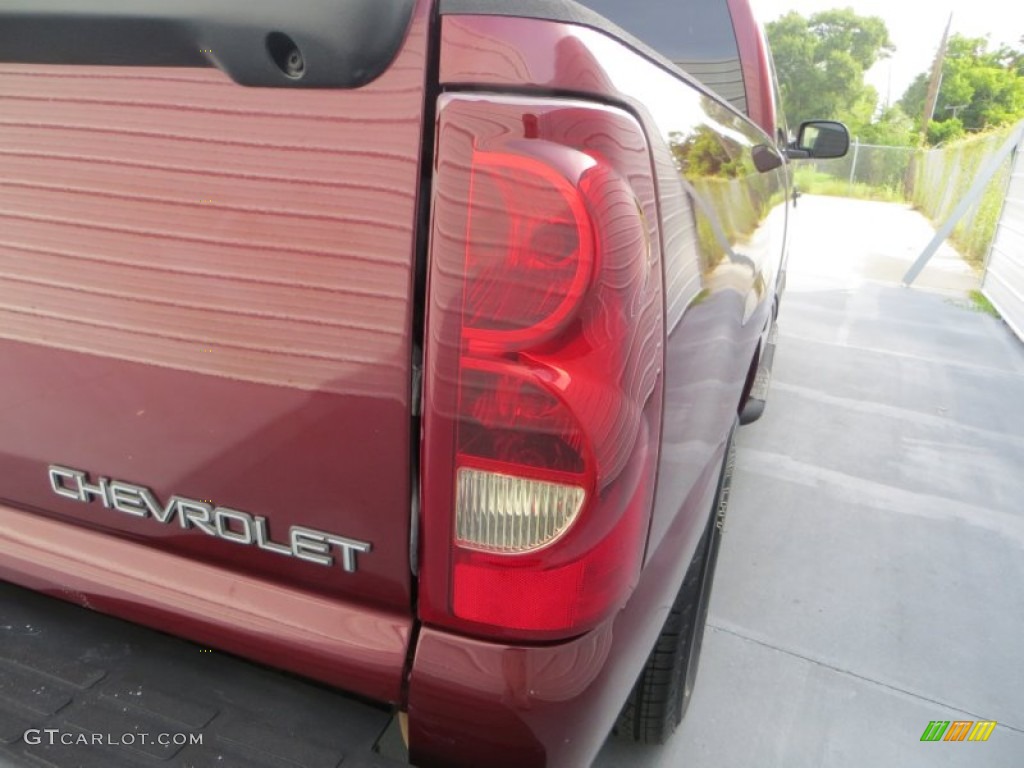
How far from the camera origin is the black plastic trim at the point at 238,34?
86 centimetres

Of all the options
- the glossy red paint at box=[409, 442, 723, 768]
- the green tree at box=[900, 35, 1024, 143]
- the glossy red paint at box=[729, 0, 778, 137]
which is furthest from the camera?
the green tree at box=[900, 35, 1024, 143]

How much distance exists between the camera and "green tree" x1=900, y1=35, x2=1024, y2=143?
42.0m

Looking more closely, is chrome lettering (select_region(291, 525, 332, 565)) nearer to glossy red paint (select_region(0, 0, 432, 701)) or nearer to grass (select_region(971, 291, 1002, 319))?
glossy red paint (select_region(0, 0, 432, 701))

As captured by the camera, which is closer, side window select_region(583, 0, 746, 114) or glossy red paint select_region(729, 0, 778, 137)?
side window select_region(583, 0, 746, 114)

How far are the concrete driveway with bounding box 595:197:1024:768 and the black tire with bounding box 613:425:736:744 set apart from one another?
15cm

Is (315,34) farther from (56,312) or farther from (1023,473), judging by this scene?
(1023,473)

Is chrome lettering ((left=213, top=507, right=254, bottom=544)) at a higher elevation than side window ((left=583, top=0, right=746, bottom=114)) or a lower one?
lower

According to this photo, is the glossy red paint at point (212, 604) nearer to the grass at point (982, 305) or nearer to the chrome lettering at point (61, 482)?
the chrome lettering at point (61, 482)

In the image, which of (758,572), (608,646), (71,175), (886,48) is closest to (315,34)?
(71,175)

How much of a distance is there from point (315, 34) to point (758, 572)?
252 cm

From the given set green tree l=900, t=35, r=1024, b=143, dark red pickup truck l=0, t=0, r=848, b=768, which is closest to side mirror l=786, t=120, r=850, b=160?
dark red pickup truck l=0, t=0, r=848, b=768

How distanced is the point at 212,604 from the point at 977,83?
54.7 metres

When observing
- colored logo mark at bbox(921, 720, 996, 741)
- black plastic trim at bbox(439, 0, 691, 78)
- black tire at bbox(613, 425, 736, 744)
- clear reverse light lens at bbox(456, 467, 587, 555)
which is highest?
black plastic trim at bbox(439, 0, 691, 78)

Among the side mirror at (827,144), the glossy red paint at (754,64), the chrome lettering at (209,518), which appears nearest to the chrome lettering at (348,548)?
the chrome lettering at (209,518)
